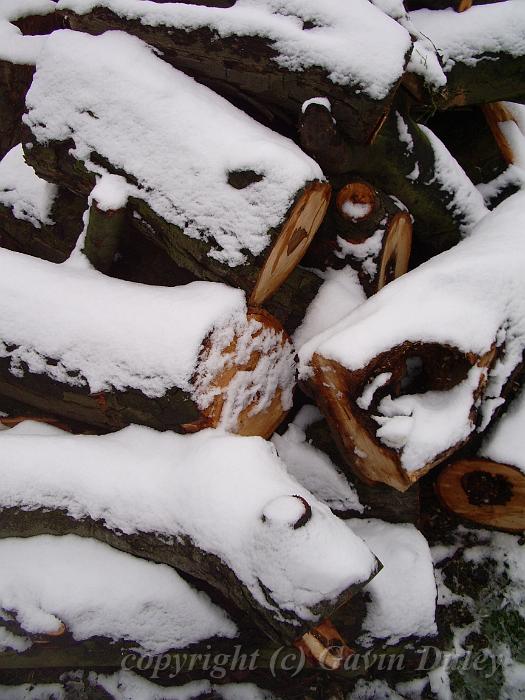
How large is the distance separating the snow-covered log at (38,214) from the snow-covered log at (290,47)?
0.91 meters

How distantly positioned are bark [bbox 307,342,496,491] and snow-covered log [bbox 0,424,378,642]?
0.34 metres

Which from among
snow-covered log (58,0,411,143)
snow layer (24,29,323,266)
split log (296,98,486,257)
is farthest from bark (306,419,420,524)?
snow-covered log (58,0,411,143)

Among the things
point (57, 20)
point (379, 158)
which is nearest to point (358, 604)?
point (379, 158)

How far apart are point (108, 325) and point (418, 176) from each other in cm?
180

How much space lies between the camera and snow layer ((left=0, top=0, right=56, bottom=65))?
3.09 metres

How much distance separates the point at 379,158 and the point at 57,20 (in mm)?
2666

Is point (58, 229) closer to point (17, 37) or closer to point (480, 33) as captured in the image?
point (17, 37)

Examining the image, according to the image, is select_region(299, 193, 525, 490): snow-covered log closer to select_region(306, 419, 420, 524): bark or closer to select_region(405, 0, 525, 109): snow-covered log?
select_region(306, 419, 420, 524): bark

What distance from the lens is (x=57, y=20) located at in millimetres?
3723

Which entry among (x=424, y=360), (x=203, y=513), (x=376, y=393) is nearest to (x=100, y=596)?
(x=203, y=513)

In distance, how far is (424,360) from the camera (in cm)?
217

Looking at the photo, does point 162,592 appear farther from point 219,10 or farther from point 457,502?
point 219,10

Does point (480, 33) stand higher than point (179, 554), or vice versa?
point (480, 33)

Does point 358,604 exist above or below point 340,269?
below
